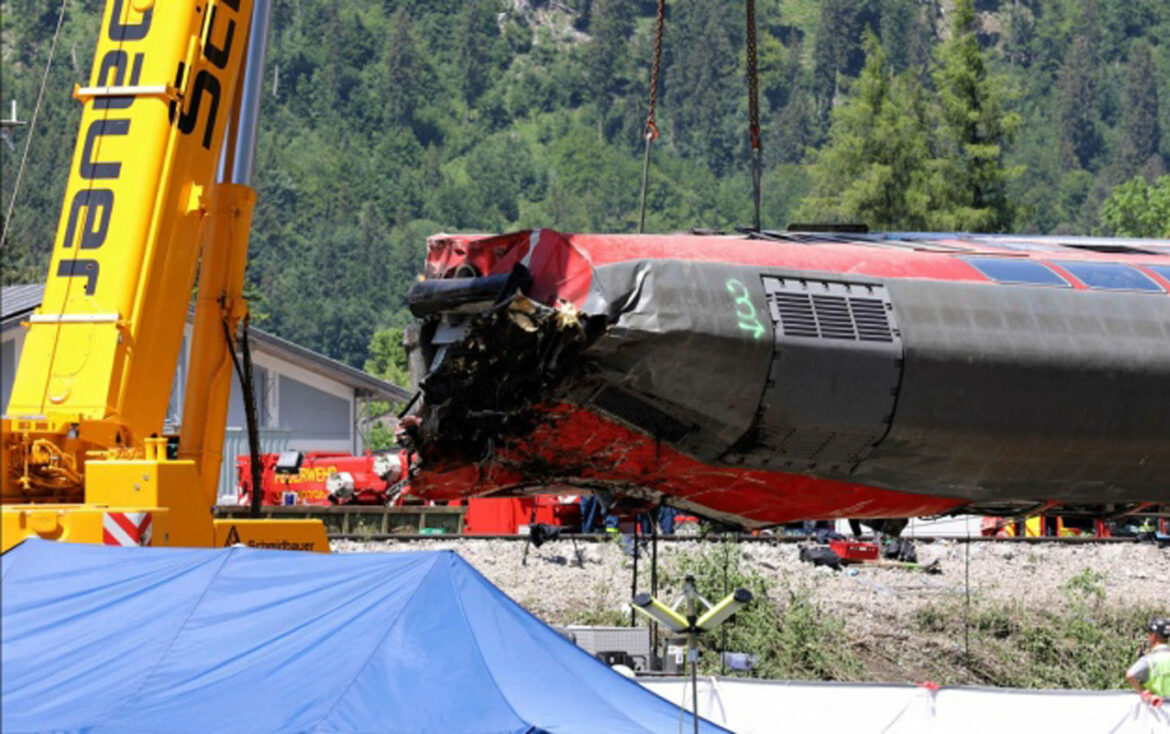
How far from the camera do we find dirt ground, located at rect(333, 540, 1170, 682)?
20906mm

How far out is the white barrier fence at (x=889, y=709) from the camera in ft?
45.0

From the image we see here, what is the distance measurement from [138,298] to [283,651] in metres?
2.97

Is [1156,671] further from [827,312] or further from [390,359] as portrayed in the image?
[390,359]

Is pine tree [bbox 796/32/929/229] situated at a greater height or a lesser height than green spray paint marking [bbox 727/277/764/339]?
greater

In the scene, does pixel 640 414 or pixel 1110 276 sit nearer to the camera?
pixel 640 414

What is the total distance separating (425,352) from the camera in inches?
457

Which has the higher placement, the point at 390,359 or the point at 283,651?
the point at 390,359

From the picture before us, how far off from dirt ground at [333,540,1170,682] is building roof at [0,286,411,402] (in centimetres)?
1899

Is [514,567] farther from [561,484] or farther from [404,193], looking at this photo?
[404,193]

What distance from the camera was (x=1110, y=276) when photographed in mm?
12711

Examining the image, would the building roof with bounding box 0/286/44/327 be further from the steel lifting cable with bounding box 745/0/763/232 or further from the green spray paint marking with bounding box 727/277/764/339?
the green spray paint marking with bounding box 727/277/764/339

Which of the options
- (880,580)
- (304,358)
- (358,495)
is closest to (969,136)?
(304,358)

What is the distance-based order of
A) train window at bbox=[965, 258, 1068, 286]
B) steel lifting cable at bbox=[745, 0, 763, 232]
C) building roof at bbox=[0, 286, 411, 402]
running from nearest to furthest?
1. train window at bbox=[965, 258, 1068, 286]
2. steel lifting cable at bbox=[745, 0, 763, 232]
3. building roof at bbox=[0, 286, 411, 402]

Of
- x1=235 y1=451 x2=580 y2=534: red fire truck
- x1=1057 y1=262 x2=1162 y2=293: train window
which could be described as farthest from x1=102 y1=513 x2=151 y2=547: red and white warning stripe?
x1=235 y1=451 x2=580 y2=534: red fire truck
